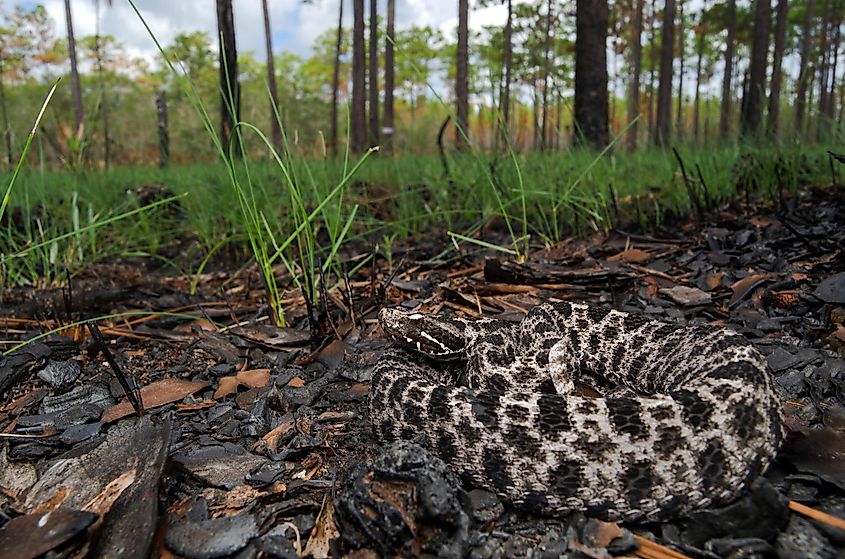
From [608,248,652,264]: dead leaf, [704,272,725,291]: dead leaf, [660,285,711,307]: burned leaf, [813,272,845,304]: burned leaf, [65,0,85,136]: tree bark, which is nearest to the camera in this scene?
[813,272,845,304]: burned leaf

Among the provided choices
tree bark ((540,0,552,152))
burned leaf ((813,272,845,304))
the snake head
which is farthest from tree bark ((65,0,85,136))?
burned leaf ((813,272,845,304))

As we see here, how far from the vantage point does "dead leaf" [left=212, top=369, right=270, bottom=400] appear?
3709 mm

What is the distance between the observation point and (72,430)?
127 inches

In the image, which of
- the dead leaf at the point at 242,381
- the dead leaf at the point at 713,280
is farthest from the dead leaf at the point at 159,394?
the dead leaf at the point at 713,280

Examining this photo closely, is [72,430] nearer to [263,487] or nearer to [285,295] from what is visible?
[263,487]

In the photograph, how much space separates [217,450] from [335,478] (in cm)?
72

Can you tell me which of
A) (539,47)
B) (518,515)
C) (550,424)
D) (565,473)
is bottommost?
(518,515)

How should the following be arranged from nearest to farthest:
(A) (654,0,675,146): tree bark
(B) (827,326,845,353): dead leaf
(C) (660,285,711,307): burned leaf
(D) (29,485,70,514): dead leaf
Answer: (D) (29,485,70,514): dead leaf < (B) (827,326,845,353): dead leaf < (C) (660,285,711,307): burned leaf < (A) (654,0,675,146): tree bark

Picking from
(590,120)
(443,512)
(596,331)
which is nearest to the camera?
(443,512)

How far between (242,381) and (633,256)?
356 cm

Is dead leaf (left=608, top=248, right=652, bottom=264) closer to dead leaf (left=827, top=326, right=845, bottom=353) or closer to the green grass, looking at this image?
the green grass

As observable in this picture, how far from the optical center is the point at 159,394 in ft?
11.9

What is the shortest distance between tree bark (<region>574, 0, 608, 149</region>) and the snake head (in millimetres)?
8964

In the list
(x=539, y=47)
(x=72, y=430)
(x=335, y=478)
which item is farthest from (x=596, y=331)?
(x=539, y=47)
